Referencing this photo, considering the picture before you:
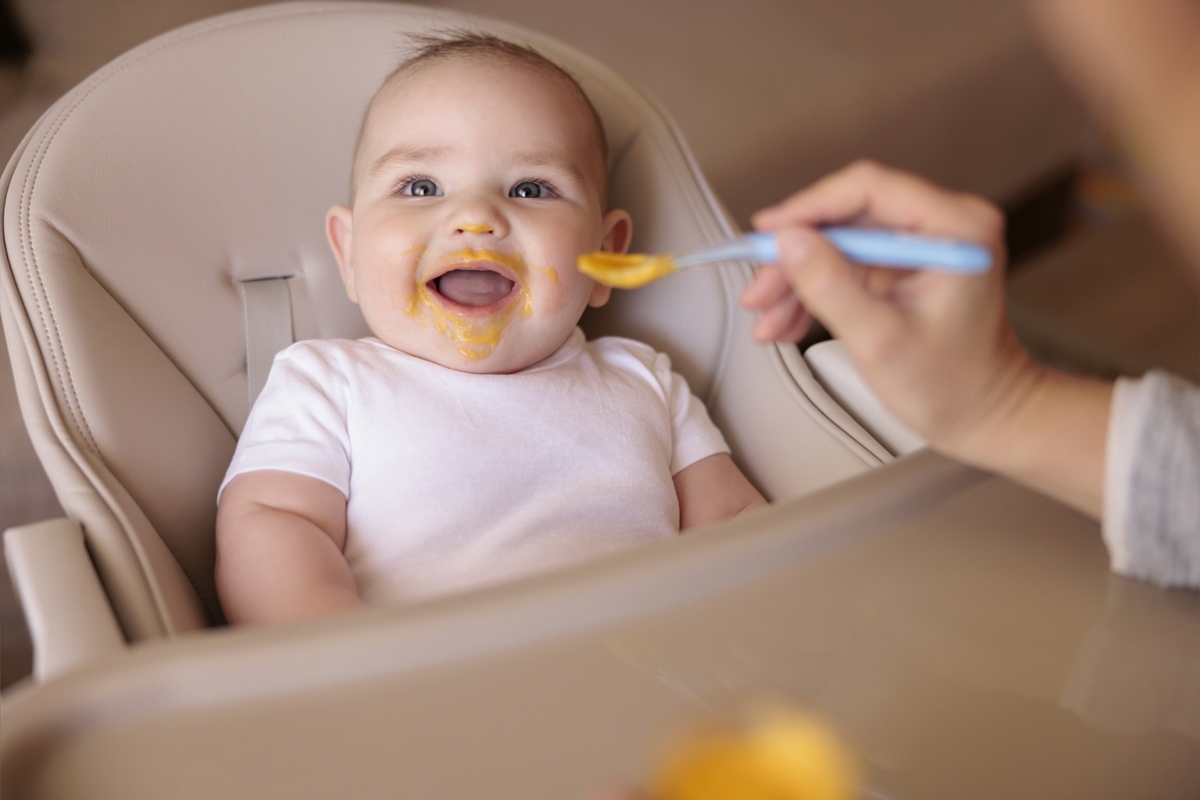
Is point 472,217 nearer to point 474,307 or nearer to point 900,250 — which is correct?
point 474,307

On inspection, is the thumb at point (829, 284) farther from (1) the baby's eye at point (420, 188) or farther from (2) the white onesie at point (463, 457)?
(1) the baby's eye at point (420, 188)

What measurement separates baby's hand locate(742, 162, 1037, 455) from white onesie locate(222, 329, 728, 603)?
371 mm

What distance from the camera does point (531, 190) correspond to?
110 cm

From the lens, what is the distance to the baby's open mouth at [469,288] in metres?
1.08

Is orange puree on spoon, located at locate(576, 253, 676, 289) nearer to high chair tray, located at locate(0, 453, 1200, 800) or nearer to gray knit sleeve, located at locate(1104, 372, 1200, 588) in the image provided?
high chair tray, located at locate(0, 453, 1200, 800)

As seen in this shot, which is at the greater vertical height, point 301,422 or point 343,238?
point 343,238

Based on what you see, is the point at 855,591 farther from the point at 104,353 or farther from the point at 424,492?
the point at 104,353

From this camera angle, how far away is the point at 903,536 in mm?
743

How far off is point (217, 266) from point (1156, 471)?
92 cm

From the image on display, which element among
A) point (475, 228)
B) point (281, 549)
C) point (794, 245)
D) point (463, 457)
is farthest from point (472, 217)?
point (794, 245)

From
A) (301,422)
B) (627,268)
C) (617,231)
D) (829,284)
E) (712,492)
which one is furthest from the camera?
(617,231)

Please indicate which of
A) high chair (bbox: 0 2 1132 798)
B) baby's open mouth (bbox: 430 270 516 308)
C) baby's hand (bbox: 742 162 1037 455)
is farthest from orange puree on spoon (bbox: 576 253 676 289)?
baby's open mouth (bbox: 430 270 516 308)

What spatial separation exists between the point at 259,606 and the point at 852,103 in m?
1.59

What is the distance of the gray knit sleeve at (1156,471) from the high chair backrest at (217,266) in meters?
0.27
